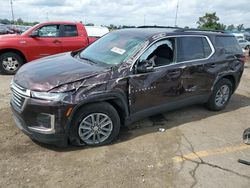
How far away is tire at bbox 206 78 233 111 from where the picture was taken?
19.5 feet

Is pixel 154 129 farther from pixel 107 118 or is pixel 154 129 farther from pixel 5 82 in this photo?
pixel 5 82

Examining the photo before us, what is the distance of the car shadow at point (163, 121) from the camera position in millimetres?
4559

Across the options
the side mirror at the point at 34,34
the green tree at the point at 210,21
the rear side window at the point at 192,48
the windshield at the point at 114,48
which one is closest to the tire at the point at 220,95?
the rear side window at the point at 192,48

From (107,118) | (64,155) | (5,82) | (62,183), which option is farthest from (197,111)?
(5,82)

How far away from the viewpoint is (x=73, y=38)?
9.51 metres

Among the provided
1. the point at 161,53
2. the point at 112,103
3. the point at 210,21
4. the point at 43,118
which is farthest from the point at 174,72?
the point at 210,21

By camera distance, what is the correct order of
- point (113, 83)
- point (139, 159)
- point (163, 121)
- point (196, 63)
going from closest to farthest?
point (139, 159), point (113, 83), point (196, 63), point (163, 121)

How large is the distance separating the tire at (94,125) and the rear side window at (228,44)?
117 inches

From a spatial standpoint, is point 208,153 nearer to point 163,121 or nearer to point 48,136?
point 163,121

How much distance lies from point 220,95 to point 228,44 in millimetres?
1117

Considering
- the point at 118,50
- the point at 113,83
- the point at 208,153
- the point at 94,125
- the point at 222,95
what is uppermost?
the point at 118,50

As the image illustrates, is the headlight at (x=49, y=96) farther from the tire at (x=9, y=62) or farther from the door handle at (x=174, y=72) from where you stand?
the tire at (x=9, y=62)

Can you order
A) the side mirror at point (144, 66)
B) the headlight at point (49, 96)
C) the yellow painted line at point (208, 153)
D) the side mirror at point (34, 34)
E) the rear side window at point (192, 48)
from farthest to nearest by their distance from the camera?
the side mirror at point (34, 34) → the rear side window at point (192, 48) → the side mirror at point (144, 66) → the yellow painted line at point (208, 153) → the headlight at point (49, 96)

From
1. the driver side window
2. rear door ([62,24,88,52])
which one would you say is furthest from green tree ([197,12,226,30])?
the driver side window
